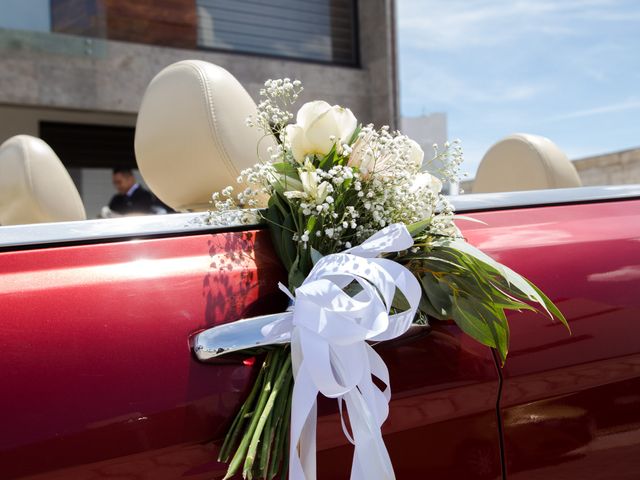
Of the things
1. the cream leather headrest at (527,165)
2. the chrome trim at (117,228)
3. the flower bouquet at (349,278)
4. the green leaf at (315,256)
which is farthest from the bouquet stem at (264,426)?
the cream leather headrest at (527,165)

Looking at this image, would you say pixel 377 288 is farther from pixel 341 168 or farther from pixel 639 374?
pixel 639 374

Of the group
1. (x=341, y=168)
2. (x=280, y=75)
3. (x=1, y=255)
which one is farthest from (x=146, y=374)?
(x=280, y=75)

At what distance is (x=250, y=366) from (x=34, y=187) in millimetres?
1113

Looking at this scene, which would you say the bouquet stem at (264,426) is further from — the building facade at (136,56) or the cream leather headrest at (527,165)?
the building facade at (136,56)

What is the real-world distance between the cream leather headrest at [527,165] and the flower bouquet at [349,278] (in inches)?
44.6

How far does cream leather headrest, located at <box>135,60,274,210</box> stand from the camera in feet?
5.68

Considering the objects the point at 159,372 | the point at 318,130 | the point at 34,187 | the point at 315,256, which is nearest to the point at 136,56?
the point at 34,187

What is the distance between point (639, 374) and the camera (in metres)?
1.57

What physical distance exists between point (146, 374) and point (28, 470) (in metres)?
0.21

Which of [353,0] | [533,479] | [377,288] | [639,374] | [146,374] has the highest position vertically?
[353,0]

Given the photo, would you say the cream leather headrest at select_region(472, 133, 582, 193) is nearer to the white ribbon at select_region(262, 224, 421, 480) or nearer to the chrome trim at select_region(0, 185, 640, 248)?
the chrome trim at select_region(0, 185, 640, 248)

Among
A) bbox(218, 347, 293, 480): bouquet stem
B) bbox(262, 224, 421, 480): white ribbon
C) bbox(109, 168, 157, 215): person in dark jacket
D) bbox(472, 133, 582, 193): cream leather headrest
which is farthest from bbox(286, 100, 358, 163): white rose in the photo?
bbox(109, 168, 157, 215): person in dark jacket

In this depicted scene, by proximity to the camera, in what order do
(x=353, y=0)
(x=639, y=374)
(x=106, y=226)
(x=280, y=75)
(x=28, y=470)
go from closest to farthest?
(x=28, y=470)
(x=106, y=226)
(x=639, y=374)
(x=280, y=75)
(x=353, y=0)

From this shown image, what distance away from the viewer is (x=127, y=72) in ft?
31.4
